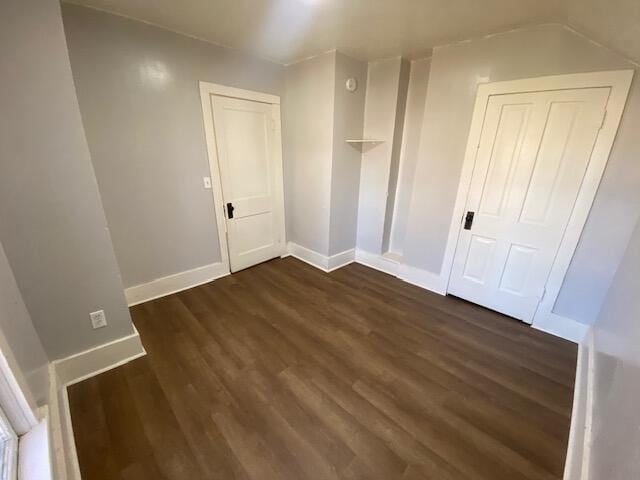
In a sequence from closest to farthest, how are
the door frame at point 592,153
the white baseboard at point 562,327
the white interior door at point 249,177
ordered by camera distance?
the door frame at point 592,153, the white baseboard at point 562,327, the white interior door at point 249,177

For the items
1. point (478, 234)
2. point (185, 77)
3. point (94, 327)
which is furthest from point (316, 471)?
point (185, 77)

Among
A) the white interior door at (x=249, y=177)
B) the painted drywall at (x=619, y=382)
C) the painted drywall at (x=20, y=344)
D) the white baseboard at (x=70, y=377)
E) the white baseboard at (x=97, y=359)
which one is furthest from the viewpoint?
the white interior door at (x=249, y=177)

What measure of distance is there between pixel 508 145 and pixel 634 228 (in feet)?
3.41

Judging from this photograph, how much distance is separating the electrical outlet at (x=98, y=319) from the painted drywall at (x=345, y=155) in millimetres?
2305

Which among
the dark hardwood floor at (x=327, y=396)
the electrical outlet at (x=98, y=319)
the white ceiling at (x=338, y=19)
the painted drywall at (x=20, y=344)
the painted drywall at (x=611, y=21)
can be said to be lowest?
the dark hardwood floor at (x=327, y=396)

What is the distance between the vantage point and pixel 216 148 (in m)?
2.77

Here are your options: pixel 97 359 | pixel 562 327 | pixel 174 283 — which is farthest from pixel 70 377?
pixel 562 327

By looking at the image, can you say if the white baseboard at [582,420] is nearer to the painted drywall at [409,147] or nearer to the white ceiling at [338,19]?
the painted drywall at [409,147]

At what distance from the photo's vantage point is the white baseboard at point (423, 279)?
9.52 feet

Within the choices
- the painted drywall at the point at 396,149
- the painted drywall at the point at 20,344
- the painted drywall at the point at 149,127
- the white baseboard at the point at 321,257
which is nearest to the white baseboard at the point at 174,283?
the painted drywall at the point at 149,127

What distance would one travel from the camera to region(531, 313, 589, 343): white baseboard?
2.19 meters

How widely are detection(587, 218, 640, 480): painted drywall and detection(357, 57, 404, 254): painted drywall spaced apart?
210 cm

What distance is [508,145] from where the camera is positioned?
2252 millimetres

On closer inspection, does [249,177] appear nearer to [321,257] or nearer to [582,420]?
[321,257]
